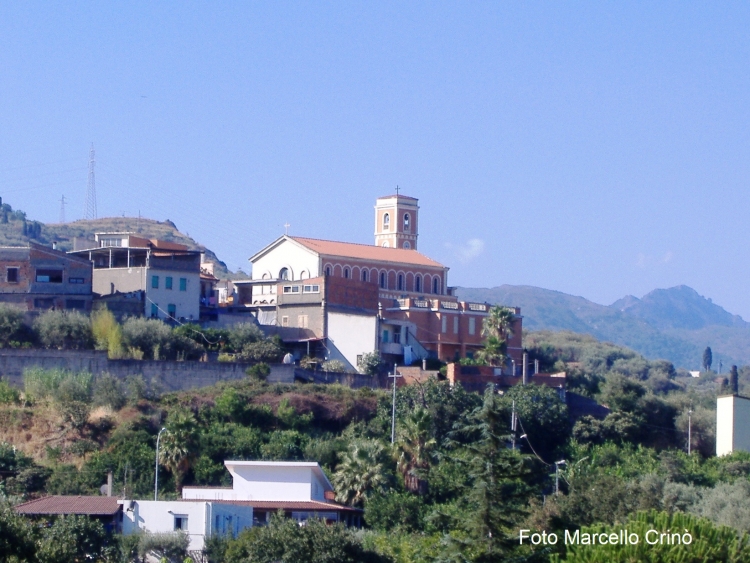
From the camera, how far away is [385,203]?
10769 centimetres

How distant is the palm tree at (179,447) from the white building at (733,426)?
95.7 ft

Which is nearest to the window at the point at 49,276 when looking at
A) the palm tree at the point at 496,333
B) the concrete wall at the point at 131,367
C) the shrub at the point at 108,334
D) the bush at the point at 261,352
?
the shrub at the point at 108,334

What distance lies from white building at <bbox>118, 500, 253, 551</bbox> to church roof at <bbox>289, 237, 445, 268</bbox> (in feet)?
Result: 131

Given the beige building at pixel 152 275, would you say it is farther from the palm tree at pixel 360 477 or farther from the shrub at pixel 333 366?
the palm tree at pixel 360 477

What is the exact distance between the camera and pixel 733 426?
72.2m

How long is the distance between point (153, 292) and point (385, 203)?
37.6 metres

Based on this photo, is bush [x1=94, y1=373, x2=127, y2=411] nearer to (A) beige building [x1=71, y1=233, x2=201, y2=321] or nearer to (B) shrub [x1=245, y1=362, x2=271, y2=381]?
(B) shrub [x1=245, y1=362, x2=271, y2=381]

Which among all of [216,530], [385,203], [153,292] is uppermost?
[385,203]

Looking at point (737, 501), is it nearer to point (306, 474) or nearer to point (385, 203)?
A: point (306, 474)

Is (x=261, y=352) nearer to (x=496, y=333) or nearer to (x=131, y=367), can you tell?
(x=131, y=367)

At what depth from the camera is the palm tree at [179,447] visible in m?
55.8

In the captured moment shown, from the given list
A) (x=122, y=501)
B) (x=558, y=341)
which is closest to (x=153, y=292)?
(x=122, y=501)

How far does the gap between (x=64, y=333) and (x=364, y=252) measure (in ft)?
90.3

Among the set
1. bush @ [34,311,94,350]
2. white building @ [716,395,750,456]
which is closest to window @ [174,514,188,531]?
bush @ [34,311,94,350]
